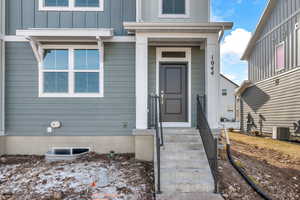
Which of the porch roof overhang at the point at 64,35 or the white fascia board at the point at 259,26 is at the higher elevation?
the white fascia board at the point at 259,26

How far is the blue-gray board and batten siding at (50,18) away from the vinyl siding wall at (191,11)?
2.81 ft

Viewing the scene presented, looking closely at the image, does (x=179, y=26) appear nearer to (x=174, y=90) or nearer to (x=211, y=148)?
(x=174, y=90)

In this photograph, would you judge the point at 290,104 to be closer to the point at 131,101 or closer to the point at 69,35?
the point at 131,101

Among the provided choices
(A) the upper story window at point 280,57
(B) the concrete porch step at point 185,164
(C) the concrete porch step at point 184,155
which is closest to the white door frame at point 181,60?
(C) the concrete porch step at point 184,155

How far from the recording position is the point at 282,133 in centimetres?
948

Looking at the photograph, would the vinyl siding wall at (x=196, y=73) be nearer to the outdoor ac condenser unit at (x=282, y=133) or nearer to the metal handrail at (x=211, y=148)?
the metal handrail at (x=211, y=148)

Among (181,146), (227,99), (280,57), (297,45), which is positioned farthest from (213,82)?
(227,99)

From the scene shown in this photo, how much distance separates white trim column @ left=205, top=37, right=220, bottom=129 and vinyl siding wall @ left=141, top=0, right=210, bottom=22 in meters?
0.97

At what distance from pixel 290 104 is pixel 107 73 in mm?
8561

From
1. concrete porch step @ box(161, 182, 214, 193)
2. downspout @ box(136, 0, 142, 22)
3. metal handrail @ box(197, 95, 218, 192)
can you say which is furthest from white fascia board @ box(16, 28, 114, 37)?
concrete porch step @ box(161, 182, 214, 193)

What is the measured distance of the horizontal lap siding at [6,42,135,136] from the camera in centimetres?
552

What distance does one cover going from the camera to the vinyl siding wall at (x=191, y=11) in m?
5.64

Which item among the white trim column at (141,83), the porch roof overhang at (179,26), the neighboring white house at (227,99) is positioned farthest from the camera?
the neighboring white house at (227,99)

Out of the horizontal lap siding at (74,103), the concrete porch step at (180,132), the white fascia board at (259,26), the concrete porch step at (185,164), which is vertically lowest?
the concrete porch step at (185,164)
